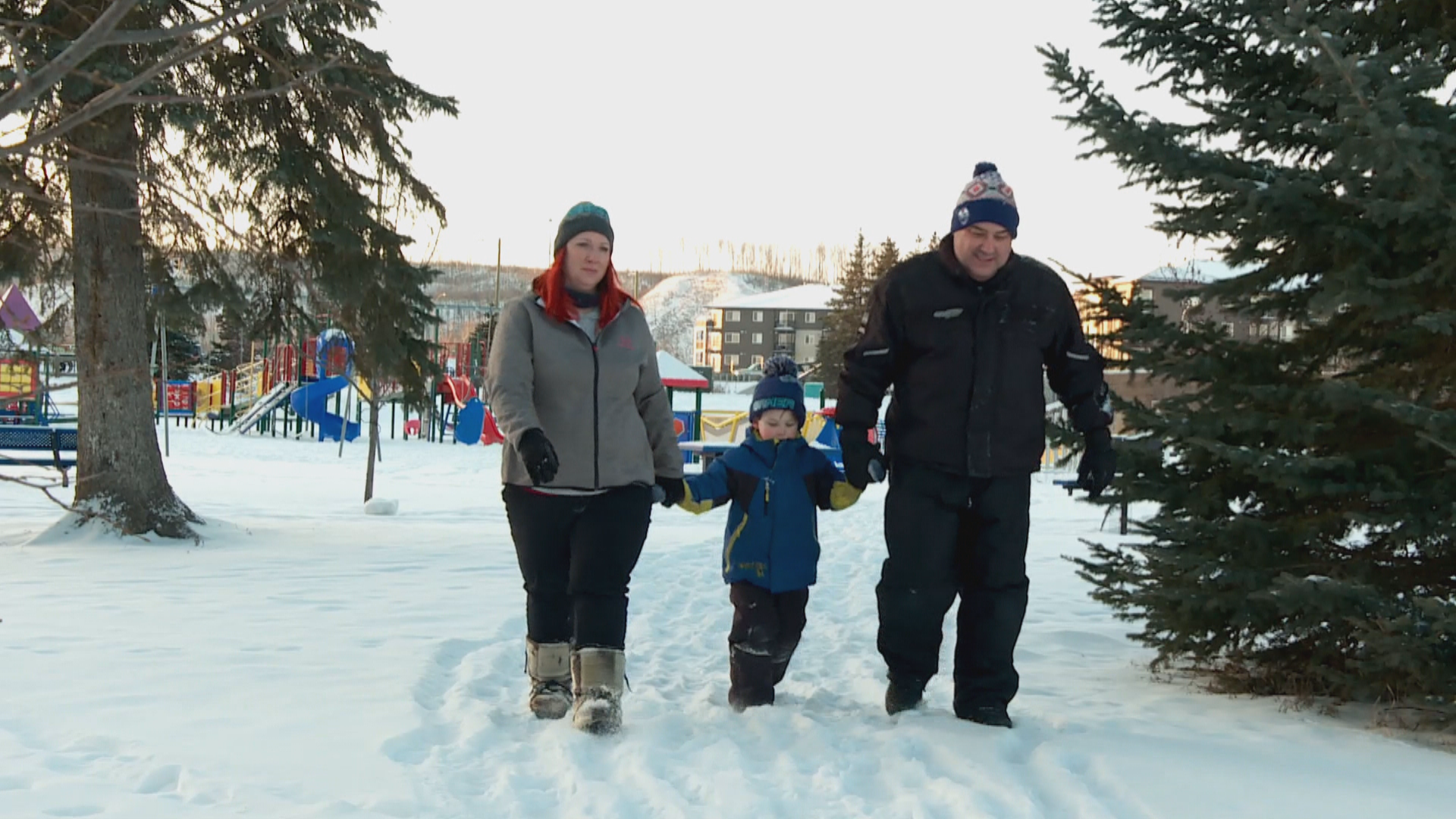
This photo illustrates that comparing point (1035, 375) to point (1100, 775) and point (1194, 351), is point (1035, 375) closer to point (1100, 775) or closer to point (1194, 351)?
point (1194, 351)

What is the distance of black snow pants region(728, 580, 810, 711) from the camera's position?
436 cm

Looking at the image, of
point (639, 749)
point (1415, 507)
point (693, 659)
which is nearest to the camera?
point (639, 749)

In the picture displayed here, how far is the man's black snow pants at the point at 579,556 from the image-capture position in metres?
4.06

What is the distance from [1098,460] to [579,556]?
1851 millimetres

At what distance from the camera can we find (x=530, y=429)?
3818 mm

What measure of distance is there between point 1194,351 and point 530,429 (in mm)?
2657

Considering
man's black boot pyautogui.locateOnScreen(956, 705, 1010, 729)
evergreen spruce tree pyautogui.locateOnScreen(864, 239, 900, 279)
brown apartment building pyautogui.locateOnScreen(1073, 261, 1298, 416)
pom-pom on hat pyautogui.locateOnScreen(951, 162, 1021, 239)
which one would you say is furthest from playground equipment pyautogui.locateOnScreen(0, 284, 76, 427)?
evergreen spruce tree pyautogui.locateOnScreen(864, 239, 900, 279)

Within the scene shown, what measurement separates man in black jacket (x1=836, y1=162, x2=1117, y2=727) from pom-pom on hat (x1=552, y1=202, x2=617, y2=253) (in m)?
0.98

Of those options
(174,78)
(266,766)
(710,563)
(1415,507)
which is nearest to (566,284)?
(266,766)

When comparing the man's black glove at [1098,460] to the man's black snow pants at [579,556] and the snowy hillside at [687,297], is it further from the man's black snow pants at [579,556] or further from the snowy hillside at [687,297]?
the snowy hillside at [687,297]

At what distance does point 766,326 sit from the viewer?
401ft

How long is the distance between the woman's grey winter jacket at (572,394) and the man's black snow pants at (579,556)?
8 centimetres

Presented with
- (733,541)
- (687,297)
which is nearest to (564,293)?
(733,541)

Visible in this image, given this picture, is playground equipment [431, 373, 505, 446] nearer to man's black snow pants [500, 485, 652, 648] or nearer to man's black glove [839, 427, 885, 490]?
man's black snow pants [500, 485, 652, 648]
